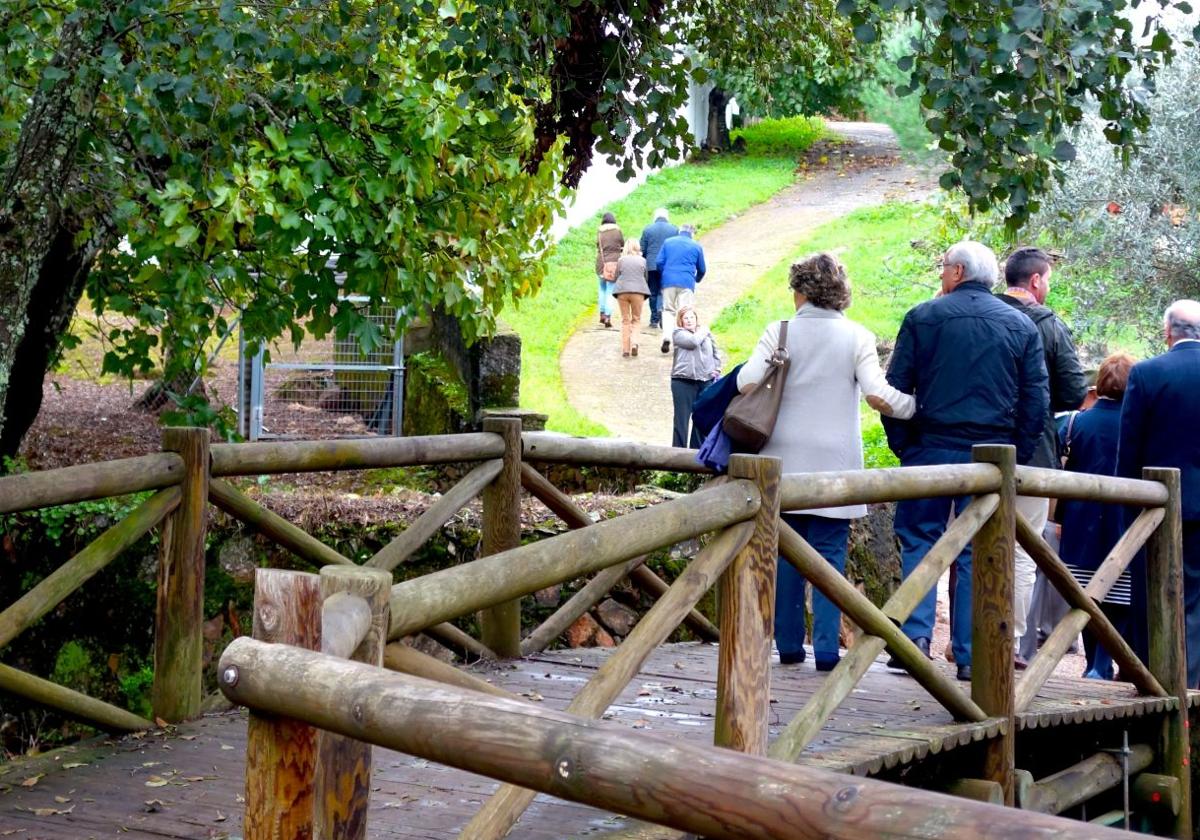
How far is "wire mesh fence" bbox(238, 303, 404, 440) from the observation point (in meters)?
12.6

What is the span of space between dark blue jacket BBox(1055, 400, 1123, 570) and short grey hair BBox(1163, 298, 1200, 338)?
60 cm

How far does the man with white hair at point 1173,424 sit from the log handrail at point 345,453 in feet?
9.85

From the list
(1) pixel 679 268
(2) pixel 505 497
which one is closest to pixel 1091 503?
(2) pixel 505 497

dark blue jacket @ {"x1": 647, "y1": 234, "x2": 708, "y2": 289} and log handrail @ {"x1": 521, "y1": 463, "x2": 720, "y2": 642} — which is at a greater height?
dark blue jacket @ {"x1": 647, "y1": 234, "x2": 708, "y2": 289}

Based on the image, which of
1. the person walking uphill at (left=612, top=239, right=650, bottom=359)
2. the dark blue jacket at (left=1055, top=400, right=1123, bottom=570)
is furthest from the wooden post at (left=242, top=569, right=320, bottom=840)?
the person walking uphill at (left=612, top=239, right=650, bottom=359)

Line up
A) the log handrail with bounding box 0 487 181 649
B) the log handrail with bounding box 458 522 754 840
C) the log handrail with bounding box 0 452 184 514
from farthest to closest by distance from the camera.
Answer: the log handrail with bounding box 0 487 181 649 → the log handrail with bounding box 0 452 184 514 → the log handrail with bounding box 458 522 754 840

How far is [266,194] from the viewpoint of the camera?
21.0ft

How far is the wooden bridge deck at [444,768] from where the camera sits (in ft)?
14.3

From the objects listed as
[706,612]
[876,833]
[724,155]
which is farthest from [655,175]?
[876,833]

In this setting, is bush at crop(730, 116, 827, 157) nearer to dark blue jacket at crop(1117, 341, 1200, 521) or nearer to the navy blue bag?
dark blue jacket at crop(1117, 341, 1200, 521)

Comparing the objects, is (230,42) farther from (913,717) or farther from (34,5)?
(913,717)

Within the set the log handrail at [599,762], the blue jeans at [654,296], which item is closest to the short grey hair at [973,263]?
the log handrail at [599,762]

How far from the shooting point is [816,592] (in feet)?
20.2

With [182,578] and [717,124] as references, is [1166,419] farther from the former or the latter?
[717,124]
